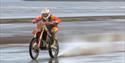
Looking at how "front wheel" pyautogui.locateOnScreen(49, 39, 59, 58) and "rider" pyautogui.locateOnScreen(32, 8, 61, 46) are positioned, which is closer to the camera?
"rider" pyautogui.locateOnScreen(32, 8, 61, 46)

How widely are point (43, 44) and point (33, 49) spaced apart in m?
0.38

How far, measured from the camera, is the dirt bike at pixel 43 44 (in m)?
15.8

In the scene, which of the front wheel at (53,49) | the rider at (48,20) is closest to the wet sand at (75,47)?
the front wheel at (53,49)

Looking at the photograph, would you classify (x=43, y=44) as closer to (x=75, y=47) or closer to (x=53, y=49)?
(x=53, y=49)

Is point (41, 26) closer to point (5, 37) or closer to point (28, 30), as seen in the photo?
point (5, 37)

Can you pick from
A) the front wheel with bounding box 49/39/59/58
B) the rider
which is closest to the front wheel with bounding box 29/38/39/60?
the front wheel with bounding box 49/39/59/58

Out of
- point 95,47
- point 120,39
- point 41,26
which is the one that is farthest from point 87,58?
point 120,39

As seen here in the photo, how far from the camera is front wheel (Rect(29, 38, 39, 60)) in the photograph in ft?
51.5

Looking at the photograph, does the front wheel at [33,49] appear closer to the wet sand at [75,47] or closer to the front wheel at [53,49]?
the wet sand at [75,47]

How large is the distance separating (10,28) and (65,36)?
5.40 metres

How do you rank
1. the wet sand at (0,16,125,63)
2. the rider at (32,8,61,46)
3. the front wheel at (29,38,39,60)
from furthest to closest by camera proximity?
the rider at (32,8,61,46)
the front wheel at (29,38,39,60)
the wet sand at (0,16,125,63)

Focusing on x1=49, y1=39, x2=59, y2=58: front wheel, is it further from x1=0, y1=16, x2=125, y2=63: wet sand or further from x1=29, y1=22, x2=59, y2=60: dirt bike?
x1=0, y1=16, x2=125, y2=63: wet sand

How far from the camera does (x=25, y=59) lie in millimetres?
15547

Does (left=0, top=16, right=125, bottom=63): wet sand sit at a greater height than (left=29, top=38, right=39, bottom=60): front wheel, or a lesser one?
lesser
